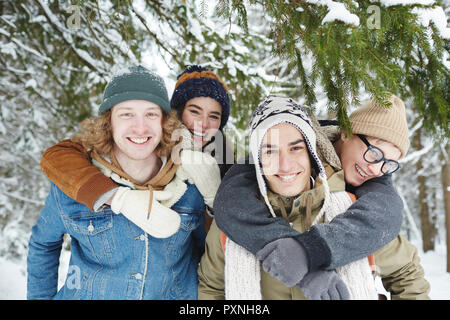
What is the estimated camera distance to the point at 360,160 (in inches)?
77.5

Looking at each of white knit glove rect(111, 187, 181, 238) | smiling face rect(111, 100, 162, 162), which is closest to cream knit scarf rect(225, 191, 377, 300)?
white knit glove rect(111, 187, 181, 238)

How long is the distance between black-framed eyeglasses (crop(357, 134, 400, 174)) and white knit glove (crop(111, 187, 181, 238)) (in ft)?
4.15

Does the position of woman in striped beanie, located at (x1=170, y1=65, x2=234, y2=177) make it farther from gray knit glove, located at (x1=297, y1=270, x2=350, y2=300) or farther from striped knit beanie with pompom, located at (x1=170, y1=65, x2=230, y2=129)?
gray knit glove, located at (x1=297, y1=270, x2=350, y2=300)

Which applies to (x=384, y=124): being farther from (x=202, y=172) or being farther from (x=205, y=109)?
(x=205, y=109)

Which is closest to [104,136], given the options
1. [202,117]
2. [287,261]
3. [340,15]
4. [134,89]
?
[134,89]

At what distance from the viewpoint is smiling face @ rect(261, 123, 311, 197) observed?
1822 mm

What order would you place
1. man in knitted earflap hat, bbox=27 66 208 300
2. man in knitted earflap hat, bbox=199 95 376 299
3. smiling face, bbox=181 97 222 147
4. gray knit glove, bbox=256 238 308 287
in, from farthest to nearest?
smiling face, bbox=181 97 222 147, man in knitted earflap hat, bbox=27 66 208 300, man in knitted earflap hat, bbox=199 95 376 299, gray knit glove, bbox=256 238 308 287

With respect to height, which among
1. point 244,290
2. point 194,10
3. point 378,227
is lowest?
point 244,290

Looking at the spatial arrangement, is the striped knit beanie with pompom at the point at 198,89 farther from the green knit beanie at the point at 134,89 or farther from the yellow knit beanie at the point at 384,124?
the yellow knit beanie at the point at 384,124

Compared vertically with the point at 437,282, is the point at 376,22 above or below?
above

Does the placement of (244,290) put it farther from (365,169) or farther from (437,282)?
(437,282)
